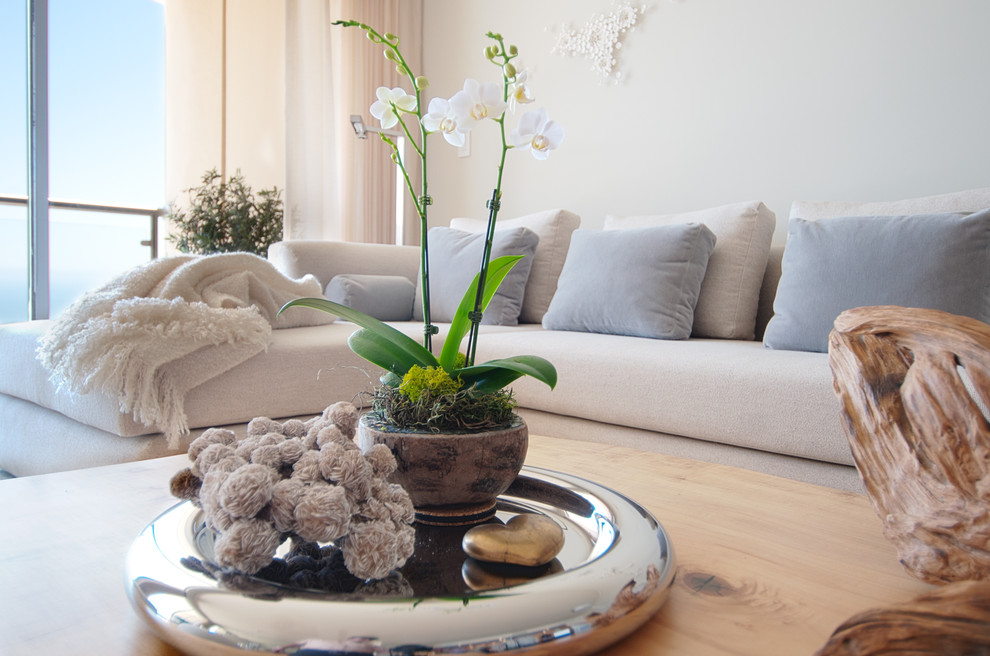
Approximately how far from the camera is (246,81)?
4.97 m

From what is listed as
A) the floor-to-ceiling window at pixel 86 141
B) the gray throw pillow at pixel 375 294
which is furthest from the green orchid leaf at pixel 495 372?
the floor-to-ceiling window at pixel 86 141

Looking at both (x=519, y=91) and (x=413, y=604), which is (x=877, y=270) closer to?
(x=519, y=91)

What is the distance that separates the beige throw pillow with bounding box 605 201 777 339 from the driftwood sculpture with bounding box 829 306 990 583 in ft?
5.88

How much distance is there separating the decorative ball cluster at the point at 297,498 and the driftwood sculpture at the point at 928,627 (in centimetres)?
31

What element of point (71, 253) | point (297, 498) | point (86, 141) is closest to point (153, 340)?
point (297, 498)

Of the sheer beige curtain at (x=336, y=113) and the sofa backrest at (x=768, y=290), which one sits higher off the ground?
the sheer beige curtain at (x=336, y=113)

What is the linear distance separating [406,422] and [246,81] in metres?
5.05

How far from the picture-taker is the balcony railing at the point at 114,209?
383 cm

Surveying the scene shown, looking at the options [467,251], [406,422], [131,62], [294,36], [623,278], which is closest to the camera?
[406,422]

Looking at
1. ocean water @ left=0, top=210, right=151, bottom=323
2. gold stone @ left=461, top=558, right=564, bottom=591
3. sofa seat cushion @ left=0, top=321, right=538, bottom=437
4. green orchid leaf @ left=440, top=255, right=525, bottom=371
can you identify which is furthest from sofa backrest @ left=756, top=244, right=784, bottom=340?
ocean water @ left=0, top=210, right=151, bottom=323

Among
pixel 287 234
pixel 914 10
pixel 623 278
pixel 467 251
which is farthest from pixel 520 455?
pixel 287 234

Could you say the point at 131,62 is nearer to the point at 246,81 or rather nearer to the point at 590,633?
the point at 246,81

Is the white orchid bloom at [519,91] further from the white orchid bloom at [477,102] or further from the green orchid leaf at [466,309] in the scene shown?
the green orchid leaf at [466,309]

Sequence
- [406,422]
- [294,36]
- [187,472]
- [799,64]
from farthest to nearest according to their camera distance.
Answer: [294,36]
[799,64]
[406,422]
[187,472]
